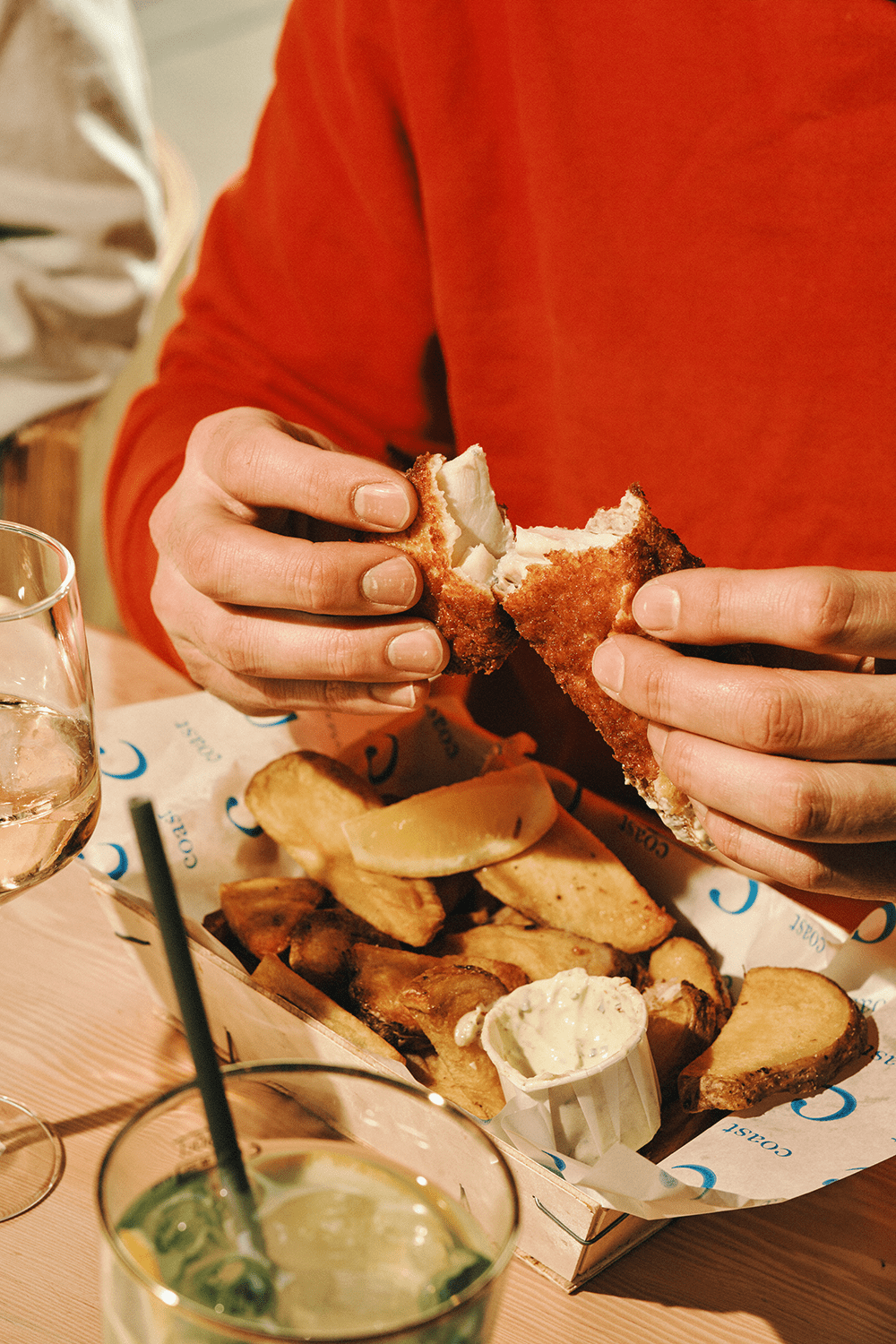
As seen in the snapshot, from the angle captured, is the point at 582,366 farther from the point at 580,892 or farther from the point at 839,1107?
the point at 839,1107

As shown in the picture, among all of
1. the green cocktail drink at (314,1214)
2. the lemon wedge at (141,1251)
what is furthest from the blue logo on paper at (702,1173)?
the lemon wedge at (141,1251)

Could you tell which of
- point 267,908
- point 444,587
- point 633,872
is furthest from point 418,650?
point 633,872

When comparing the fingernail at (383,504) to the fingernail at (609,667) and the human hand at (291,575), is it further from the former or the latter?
the fingernail at (609,667)

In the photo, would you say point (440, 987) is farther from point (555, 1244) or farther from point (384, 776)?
point (384, 776)

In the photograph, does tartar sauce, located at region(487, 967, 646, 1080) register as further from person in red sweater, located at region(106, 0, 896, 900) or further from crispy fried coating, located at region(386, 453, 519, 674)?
crispy fried coating, located at region(386, 453, 519, 674)

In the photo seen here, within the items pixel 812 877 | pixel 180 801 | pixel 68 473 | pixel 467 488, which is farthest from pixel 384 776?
pixel 68 473
